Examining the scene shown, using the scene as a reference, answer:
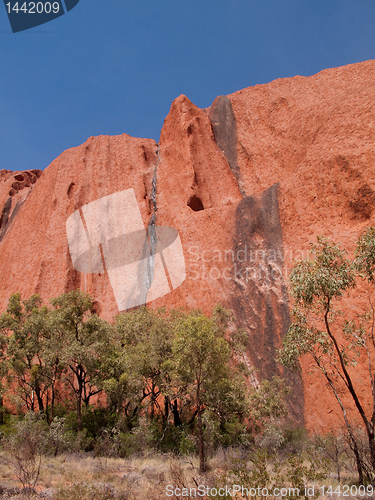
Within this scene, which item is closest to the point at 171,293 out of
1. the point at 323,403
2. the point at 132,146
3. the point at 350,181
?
the point at 323,403

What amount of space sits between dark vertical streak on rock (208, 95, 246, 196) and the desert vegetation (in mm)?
16433

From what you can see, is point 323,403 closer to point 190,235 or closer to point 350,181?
point 350,181

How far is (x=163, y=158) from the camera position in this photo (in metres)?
33.5

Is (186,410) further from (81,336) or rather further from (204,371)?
(204,371)

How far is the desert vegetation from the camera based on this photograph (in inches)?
325

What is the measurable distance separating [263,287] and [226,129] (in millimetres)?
19312

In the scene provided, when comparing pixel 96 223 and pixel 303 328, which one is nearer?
pixel 303 328

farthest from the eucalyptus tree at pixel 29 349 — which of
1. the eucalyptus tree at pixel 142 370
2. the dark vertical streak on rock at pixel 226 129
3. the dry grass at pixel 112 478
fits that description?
the dark vertical streak on rock at pixel 226 129

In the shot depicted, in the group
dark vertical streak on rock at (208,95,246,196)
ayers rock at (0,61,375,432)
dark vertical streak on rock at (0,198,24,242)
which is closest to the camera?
ayers rock at (0,61,375,432)

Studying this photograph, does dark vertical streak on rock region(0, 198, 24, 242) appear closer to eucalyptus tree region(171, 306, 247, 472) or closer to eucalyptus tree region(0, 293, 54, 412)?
eucalyptus tree region(0, 293, 54, 412)

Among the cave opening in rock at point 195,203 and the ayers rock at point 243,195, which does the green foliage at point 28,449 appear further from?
the cave opening in rock at point 195,203

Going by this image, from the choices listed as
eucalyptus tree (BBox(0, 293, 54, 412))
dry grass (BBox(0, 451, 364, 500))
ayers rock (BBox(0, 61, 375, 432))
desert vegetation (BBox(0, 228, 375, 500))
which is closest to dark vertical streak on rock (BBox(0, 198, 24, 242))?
ayers rock (BBox(0, 61, 375, 432))

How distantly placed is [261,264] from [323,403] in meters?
8.42

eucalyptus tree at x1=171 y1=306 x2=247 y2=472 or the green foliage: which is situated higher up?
eucalyptus tree at x1=171 y1=306 x2=247 y2=472
